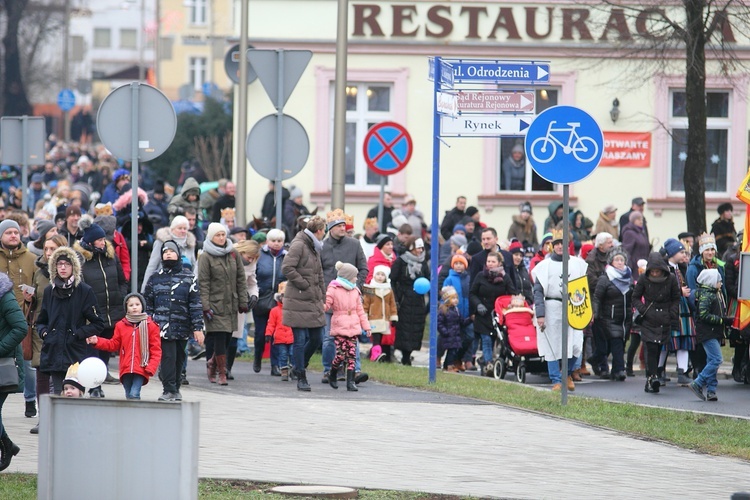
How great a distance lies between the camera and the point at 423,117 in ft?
96.9

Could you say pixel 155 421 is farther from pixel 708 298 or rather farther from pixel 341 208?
pixel 341 208

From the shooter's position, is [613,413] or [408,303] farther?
[408,303]

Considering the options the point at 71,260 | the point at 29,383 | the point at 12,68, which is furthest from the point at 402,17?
the point at 12,68

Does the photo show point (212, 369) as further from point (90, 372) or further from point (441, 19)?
point (441, 19)

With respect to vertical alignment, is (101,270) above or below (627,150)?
below

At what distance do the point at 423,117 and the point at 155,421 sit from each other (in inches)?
883

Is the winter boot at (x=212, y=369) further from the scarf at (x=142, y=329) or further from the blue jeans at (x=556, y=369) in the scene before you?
the blue jeans at (x=556, y=369)

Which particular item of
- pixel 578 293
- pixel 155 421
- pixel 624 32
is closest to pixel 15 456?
pixel 155 421

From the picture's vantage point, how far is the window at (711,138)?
29.6 meters

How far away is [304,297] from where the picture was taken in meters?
16.0

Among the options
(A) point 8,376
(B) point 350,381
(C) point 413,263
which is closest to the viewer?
(A) point 8,376

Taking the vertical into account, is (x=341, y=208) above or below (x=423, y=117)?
below

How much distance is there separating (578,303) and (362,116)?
14214 millimetres

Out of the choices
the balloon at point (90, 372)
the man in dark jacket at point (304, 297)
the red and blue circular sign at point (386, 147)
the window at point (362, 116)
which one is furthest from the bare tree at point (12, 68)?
the balloon at point (90, 372)
